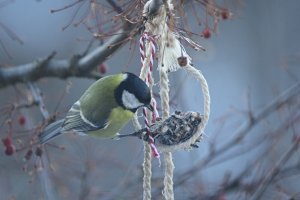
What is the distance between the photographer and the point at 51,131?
5.80ft

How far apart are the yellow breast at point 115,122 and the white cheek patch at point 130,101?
4 cm

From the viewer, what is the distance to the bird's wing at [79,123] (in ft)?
5.78

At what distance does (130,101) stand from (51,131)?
0.26 metres

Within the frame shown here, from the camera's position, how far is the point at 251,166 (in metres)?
2.07

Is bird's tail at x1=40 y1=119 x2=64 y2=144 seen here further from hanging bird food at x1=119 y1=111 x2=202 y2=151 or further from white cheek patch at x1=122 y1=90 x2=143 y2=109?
hanging bird food at x1=119 y1=111 x2=202 y2=151

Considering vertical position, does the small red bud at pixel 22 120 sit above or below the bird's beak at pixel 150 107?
below

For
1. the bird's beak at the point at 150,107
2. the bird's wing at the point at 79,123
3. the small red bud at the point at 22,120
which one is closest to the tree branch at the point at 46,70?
the small red bud at the point at 22,120

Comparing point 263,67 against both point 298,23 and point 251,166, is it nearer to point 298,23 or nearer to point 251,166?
point 298,23

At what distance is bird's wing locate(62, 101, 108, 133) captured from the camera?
1.76m

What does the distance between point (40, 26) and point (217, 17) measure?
3.78 m

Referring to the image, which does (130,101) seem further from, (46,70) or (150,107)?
(46,70)

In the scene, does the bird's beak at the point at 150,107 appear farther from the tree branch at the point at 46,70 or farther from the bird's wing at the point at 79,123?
the tree branch at the point at 46,70

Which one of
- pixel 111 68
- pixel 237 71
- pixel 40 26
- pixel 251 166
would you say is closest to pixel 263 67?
pixel 237 71

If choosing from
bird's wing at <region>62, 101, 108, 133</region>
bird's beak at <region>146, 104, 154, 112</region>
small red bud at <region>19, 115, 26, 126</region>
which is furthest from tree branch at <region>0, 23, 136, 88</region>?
bird's beak at <region>146, 104, 154, 112</region>
